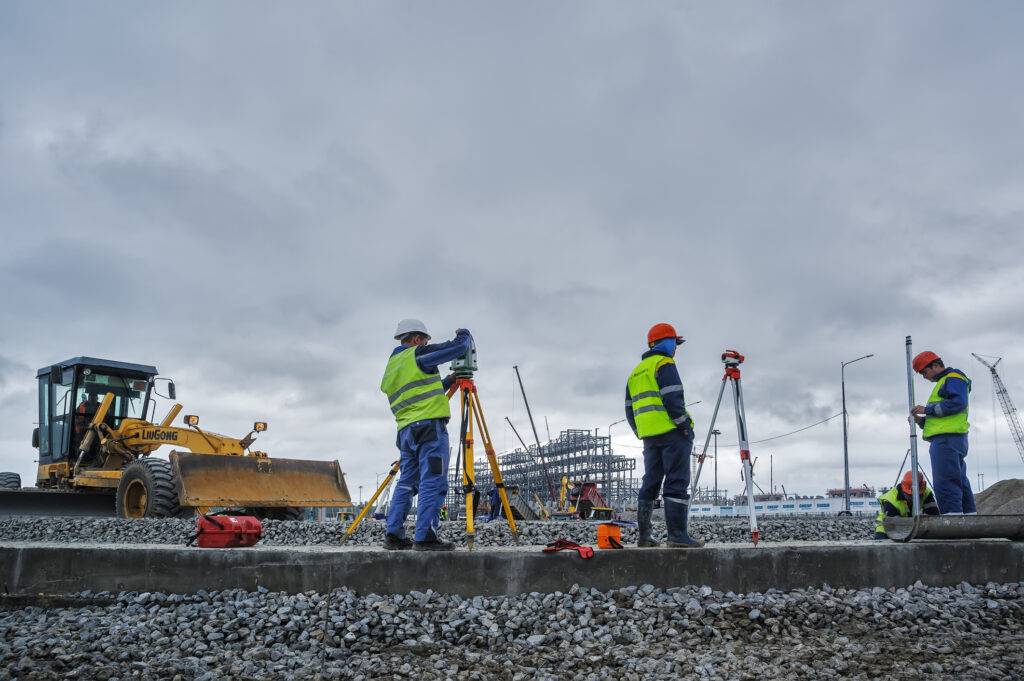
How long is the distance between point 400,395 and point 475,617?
1.98 m

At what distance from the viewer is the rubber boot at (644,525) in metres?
6.14

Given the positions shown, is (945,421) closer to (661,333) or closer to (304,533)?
(661,333)

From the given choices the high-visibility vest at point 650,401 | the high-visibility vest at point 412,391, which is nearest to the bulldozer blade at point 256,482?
the high-visibility vest at point 412,391

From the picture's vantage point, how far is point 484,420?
6.48 metres

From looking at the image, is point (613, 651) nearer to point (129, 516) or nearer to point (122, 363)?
point (129, 516)

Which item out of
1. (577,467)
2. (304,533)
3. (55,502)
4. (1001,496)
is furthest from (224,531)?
(577,467)

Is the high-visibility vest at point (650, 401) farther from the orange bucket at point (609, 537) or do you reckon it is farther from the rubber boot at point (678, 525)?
the orange bucket at point (609, 537)

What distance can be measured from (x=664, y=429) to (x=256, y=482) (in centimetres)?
1028

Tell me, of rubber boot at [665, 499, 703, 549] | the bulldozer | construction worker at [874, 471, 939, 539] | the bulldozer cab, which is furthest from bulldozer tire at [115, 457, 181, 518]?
construction worker at [874, 471, 939, 539]

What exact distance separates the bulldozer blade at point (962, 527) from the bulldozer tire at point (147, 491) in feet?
38.3

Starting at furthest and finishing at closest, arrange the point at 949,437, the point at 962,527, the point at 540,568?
the point at 949,437 < the point at 962,527 < the point at 540,568

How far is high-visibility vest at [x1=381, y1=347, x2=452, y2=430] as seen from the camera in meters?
6.07

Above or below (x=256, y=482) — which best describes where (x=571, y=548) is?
below

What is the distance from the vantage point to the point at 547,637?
4715 mm
